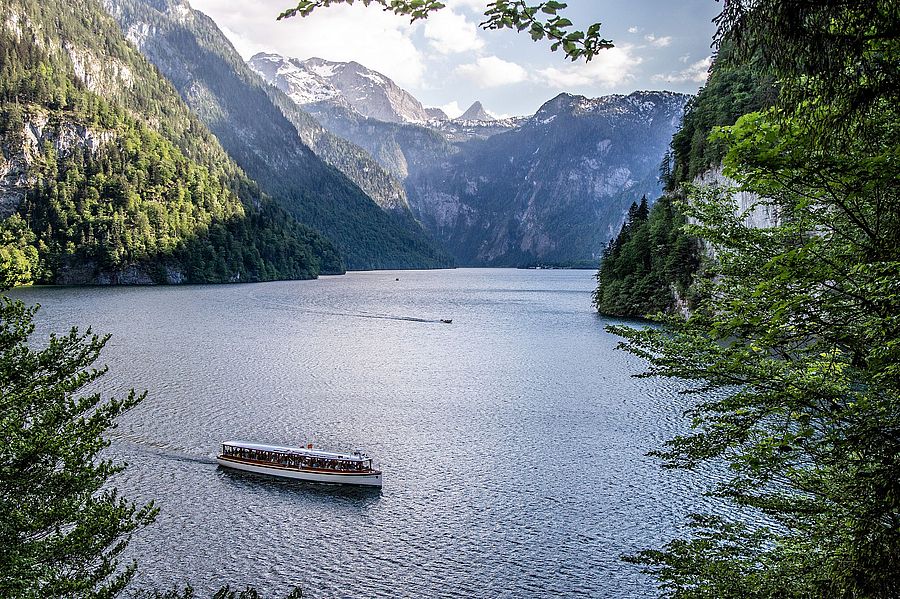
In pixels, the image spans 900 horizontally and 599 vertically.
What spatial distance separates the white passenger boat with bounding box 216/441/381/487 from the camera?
117ft

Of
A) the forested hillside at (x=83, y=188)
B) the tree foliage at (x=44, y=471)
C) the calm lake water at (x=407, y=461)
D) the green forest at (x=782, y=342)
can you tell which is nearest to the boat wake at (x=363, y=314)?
the calm lake water at (x=407, y=461)

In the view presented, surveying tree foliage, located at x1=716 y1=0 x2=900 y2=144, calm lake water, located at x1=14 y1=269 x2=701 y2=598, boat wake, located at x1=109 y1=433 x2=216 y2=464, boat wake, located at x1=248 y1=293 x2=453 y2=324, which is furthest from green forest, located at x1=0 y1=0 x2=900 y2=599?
boat wake, located at x1=248 y1=293 x2=453 y2=324

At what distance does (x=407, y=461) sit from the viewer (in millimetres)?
39219

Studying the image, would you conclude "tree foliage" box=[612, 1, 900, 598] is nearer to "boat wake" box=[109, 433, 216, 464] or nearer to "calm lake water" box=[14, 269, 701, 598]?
"calm lake water" box=[14, 269, 701, 598]

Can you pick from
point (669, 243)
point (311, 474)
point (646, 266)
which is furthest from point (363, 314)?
point (311, 474)

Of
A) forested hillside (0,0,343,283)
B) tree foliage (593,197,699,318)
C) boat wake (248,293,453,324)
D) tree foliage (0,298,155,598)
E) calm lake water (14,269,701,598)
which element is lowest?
calm lake water (14,269,701,598)

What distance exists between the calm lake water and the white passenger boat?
709mm

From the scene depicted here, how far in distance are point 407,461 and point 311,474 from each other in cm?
620

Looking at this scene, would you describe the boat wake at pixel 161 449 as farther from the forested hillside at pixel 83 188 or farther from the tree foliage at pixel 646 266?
the forested hillside at pixel 83 188

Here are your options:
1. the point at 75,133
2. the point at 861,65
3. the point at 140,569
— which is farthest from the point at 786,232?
the point at 75,133

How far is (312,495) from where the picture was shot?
35.3 meters

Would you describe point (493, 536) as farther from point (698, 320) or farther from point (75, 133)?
point (75, 133)

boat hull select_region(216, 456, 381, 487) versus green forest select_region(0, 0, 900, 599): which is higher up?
green forest select_region(0, 0, 900, 599)

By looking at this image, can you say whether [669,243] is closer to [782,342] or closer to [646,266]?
[646,266]
